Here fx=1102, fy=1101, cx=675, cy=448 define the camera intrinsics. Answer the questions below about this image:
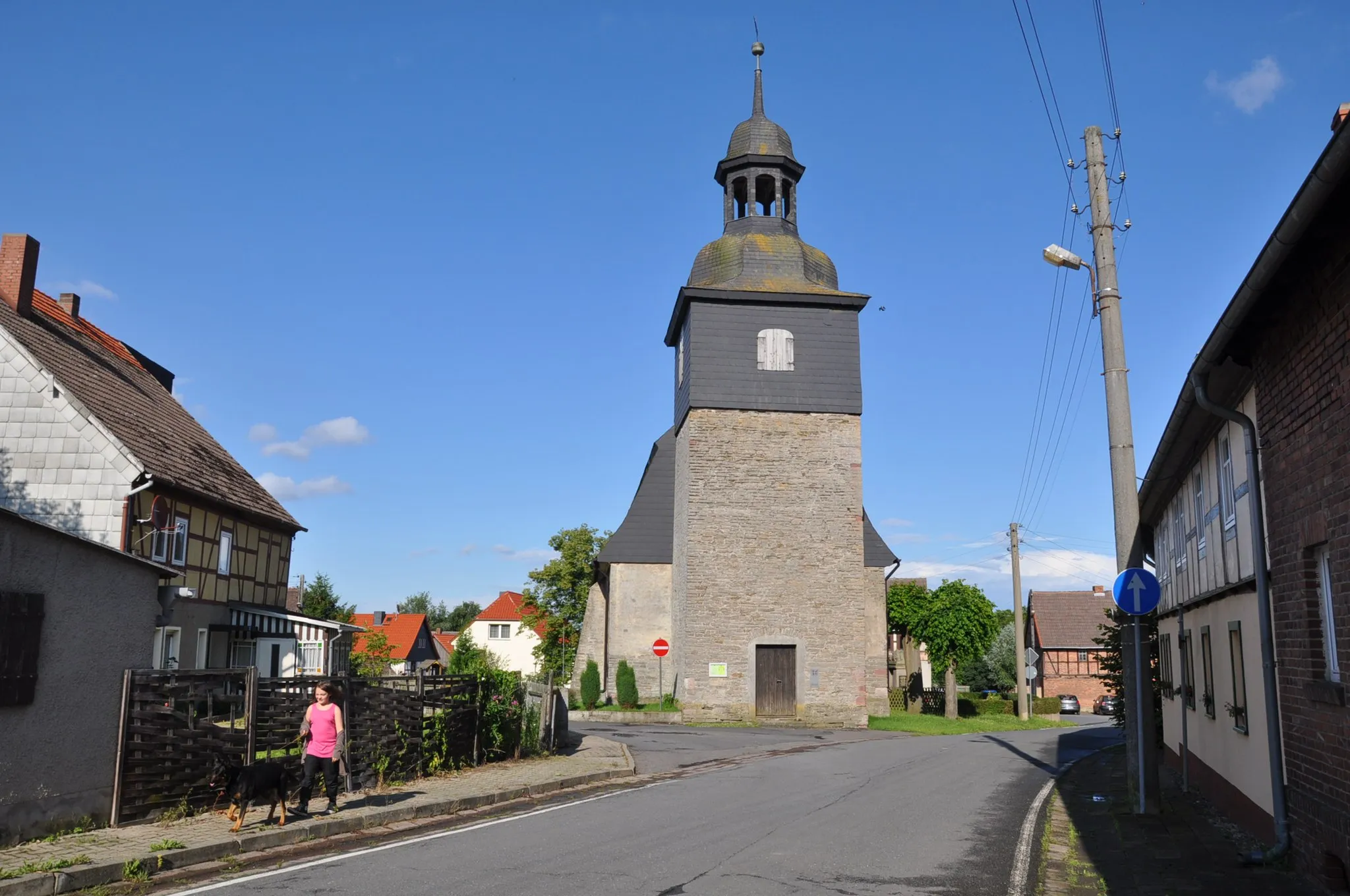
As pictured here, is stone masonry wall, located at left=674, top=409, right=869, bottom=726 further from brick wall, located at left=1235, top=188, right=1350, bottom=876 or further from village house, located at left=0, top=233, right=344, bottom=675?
brick wall, located at left=1235, top=188, right=1350, bottom=876

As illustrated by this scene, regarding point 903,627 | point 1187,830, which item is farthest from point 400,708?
point 903,627

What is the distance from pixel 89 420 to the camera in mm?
21703

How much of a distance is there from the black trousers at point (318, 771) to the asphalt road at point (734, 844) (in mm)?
1498

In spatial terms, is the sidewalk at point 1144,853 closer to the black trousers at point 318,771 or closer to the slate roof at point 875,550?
the black trousers at point 318,771

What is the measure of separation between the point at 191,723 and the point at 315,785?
2.10m

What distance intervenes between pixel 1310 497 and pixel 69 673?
34.6ft

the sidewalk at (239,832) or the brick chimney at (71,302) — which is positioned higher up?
the brick chimney at (71,302)

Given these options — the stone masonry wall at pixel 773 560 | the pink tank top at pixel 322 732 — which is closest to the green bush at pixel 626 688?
the stone masonry wall at pixel 773 560

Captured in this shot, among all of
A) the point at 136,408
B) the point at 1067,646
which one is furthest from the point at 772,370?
the point at 1067,646

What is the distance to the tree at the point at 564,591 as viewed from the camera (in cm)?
6412

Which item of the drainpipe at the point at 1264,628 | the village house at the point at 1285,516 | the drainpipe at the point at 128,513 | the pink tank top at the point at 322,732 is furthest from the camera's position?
the drainpipe at the point at 128,513

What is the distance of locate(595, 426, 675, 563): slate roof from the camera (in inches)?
1615

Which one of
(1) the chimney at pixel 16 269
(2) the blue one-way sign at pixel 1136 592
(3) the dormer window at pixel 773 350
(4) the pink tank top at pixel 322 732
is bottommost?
(4) the pink tank top at pixel 322 732

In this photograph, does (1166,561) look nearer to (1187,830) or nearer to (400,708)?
(1187,830)
